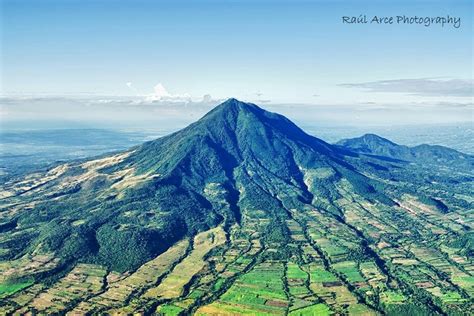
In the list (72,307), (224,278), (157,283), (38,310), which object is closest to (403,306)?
(224,278)

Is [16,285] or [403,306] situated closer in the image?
[403,306]

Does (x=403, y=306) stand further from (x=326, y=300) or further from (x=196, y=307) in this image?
(x=196, y=307)

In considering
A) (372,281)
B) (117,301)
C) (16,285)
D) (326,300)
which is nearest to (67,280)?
(16,285)

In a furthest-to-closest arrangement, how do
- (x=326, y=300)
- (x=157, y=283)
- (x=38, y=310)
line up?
(x=157, y=283) → (x=326, y=300) → (x=38, y=310)

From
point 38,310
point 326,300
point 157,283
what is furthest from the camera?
point 157,283

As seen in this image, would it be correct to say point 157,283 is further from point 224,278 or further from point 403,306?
point 403,306

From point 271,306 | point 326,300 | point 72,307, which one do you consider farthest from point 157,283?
point 326,300

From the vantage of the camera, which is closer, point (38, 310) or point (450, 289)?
point (38, 310)

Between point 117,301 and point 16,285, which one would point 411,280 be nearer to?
point 117,301
